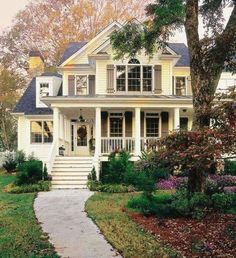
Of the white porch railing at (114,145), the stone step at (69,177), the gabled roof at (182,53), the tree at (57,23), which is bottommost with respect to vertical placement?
the stone step at (69,177)

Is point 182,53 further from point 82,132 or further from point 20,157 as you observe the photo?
point 20,157

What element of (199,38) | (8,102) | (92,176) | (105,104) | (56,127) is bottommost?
(92,176)

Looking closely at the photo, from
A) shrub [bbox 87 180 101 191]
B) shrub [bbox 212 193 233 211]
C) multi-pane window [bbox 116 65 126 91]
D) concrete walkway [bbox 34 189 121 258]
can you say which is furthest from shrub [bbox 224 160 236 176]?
shrub [bbox 212 193 233 211]

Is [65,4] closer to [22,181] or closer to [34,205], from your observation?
[22,181]

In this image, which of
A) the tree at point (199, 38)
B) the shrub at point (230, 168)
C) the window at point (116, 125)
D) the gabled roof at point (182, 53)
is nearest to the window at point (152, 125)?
the window at point (116, 125)

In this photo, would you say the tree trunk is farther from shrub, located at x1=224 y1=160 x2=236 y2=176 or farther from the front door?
the front door

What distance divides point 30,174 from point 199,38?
9194mm

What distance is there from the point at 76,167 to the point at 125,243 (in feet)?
39.4

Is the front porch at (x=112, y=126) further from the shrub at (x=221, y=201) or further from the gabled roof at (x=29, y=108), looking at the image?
the shrub at (x=221, y=201)

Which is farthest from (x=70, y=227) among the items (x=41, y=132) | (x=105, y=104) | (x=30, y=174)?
(x=41, y=132)

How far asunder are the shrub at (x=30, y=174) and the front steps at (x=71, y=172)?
2.43 feet

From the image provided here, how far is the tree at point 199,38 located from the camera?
11633 millimetres

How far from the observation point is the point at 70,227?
10.0m

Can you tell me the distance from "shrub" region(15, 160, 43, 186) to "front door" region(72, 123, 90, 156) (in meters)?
6.71
